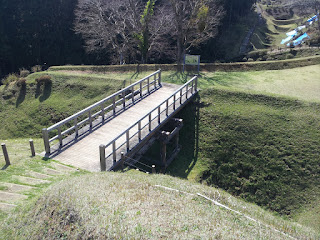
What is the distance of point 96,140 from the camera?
1109cm

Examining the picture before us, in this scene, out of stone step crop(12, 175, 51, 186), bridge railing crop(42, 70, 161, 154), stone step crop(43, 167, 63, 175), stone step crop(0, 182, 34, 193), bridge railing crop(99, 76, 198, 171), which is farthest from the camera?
bridge railing crop(42, 70, 161, 154)

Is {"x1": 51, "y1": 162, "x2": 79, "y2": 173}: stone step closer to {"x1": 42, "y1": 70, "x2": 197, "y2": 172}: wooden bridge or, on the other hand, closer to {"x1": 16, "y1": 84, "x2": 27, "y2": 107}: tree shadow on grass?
{"x1": 42, "y1": 70, "x2": 197, "y2": 172}: wooden bridge

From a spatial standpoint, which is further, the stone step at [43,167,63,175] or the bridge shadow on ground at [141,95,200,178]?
the bridge shadow on ground at [141,95,200,178]

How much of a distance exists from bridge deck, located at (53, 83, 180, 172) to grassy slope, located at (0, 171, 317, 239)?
234cm

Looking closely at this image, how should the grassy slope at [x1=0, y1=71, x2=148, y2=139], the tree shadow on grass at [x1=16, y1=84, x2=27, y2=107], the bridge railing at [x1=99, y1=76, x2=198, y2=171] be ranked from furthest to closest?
the tree shadow on grass at [x1=16, y1=84, x2=27, y2=107], the grassy slope at [x1=0, y1=71, x2=148, y2=139], the bridge railing at [x1=99, y1=76, x2=198, y2=171]

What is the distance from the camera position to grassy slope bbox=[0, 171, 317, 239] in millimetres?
5477

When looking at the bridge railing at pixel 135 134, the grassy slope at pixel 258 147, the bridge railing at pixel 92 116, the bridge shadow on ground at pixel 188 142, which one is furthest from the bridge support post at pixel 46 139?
the grassy slope at pixel 258 147

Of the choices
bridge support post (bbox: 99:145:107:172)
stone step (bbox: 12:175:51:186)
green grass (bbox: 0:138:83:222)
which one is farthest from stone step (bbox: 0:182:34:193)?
bridge support post (bbox: 99:145:107:172)

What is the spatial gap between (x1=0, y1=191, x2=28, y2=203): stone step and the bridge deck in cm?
236

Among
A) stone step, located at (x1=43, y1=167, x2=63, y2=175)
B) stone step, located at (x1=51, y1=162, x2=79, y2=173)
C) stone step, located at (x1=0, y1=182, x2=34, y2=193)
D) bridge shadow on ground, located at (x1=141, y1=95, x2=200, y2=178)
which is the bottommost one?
bridge shadow on ground, located at (x1=141, y1=95, x2=200, y2=178)

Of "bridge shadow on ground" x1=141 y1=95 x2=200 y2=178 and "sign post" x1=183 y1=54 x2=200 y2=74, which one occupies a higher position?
"sign post" x1=183 y1=54 x2=200 y2=74

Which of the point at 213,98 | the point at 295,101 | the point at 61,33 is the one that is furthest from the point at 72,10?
the point at 295,101

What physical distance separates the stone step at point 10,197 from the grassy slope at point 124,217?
68 cm

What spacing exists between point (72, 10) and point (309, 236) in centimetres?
4845
